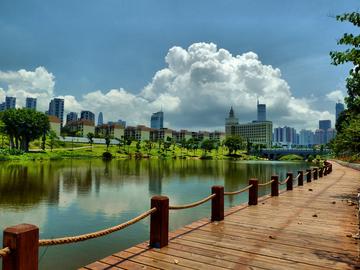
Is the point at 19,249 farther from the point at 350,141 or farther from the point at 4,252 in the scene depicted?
the point at 350,141

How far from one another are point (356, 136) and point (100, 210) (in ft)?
52.7

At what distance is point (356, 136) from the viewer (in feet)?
51.6

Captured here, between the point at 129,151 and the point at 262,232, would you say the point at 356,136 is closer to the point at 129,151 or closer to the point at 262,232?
the point at 262,232

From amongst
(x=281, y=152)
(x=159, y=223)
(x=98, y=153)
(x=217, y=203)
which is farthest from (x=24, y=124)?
(x=281, y=152)

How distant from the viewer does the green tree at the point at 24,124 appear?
95.1 m

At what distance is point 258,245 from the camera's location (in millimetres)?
8125

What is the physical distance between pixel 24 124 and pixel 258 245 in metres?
102

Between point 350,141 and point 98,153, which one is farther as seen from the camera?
point 98,153

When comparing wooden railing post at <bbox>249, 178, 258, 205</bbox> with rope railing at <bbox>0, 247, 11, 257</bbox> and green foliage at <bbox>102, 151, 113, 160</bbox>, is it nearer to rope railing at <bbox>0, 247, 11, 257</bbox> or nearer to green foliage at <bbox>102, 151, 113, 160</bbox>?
rope railing at <bbox>0, 247, 11, 257</bbox>

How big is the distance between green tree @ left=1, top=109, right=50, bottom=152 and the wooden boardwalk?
9768cm

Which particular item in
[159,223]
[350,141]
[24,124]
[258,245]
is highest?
[24,124]

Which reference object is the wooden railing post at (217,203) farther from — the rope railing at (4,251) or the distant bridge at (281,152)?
the distant bridge at (281,152)

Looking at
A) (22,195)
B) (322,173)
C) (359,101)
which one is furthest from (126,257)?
(322,173)

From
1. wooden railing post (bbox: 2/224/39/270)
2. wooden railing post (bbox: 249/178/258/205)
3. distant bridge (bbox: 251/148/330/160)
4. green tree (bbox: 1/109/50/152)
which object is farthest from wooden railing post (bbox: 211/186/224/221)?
distant bridge (bbox: 251/148/330/160)
